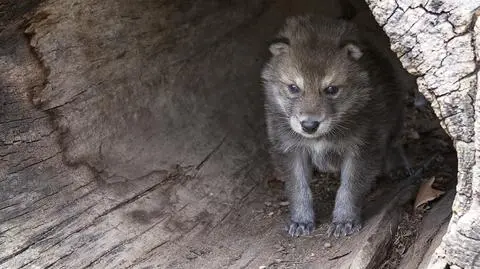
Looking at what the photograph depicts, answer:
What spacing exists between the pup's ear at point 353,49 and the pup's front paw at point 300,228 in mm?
1059

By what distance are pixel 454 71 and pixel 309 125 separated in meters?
1.49

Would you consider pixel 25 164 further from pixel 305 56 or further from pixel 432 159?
pixel 432 159

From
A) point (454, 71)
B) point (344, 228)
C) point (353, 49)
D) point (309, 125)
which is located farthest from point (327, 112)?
point (454, 71)

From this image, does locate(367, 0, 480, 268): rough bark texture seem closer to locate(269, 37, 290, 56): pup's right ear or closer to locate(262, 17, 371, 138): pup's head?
locate(262, 17, 371, 138): pup's head

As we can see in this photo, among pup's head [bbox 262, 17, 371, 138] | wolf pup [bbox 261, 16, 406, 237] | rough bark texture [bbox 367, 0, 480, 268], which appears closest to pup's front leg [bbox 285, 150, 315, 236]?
wolf pup [bbox 261, 16, 406, 237]

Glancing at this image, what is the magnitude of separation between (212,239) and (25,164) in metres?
1.14

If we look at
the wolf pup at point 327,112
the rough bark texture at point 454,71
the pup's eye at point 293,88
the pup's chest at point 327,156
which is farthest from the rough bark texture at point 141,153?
the pup's eye at point 293,88

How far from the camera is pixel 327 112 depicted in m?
4.55

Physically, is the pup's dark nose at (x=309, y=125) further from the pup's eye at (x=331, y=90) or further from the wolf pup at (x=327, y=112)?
the pup's eye at (x=331, y=90)

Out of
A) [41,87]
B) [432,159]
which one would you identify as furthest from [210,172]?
[432,159]

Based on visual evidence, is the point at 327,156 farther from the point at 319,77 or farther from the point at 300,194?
the point at 319,77

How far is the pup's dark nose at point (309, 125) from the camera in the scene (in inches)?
176

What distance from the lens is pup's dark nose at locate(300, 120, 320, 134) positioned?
448cm

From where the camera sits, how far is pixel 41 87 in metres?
4.11
